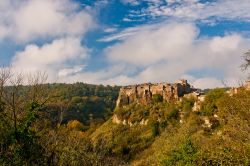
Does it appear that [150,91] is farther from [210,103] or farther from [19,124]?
[19,124]

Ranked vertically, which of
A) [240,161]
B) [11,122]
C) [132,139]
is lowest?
[132,139]

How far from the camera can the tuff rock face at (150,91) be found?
14088 centimetres

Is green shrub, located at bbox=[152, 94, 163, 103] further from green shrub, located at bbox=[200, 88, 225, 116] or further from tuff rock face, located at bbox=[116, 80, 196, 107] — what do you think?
green shrub, located at bbox=[200, 88, 225, 116]

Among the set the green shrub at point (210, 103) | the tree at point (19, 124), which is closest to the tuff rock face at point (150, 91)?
the green shrub at point (210, 103)

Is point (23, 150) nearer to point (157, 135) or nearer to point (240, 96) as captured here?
point (240, 96)

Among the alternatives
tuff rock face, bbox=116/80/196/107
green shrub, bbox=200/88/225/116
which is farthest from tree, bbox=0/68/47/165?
tuff rock face, bbox=116/80/196/107

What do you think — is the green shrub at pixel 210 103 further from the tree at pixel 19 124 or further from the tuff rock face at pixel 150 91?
the tree at pixel 19 124

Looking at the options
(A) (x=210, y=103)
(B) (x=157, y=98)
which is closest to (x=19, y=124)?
(A) (x=210, y=103)

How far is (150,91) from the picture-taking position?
149 meters

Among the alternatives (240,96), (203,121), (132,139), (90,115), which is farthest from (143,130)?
(240,96)

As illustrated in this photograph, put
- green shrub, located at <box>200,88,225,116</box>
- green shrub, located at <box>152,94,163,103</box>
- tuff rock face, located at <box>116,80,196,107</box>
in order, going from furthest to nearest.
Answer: green shrub, located at <box>152,94,163,103</box> → tuff rock face, located at <box>116,80,196,107</box> → green shrub, located at <box>200,88,225,116</box>

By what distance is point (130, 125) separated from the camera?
5389 inches

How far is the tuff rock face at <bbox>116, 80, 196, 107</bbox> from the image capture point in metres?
141

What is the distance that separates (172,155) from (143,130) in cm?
9039
